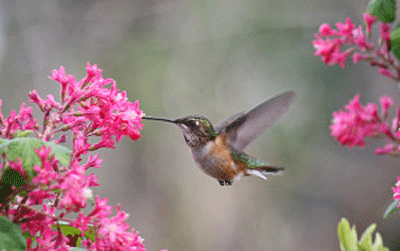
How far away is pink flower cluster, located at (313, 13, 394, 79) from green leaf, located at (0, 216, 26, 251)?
1319 millimetres

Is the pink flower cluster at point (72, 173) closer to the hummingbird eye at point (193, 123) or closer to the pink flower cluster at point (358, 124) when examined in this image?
the hummingbird eye at point (193, 123)

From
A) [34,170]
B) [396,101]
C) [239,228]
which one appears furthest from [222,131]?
[239,228]

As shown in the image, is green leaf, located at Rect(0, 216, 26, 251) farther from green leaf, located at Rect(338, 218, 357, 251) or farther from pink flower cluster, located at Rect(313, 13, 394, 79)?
pink flower cluster, located at Rect(313, 13, 394, 79)

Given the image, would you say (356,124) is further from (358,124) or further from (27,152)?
(27,152)

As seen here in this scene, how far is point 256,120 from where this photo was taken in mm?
1818

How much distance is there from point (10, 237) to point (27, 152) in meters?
0.17

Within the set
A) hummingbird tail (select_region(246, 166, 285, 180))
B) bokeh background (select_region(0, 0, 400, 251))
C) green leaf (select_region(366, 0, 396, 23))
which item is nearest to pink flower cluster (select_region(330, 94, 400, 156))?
hummingbird tail (select_region(246, 166, 285, 180))

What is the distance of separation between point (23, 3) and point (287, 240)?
5034 millimetres

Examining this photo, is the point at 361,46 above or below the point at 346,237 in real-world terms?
above

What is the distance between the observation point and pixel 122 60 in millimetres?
7480

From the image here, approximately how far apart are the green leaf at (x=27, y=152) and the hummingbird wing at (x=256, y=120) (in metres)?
0.88

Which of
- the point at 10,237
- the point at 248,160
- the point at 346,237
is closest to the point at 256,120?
the point at 248,160

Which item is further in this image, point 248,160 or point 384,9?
point 248,160

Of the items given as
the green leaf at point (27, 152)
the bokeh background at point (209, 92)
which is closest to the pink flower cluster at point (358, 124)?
the green leaf at point (27, 152)
